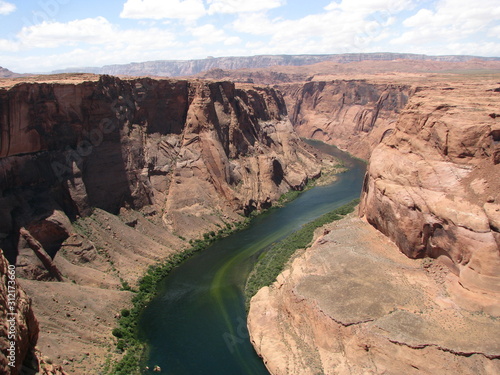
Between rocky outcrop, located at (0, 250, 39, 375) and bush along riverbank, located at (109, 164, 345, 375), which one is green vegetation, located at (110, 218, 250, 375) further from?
rocky outcrop, located at (0, 250, 39, 375)

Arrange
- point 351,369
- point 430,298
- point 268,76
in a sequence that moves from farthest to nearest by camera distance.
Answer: point 268,76 < point 430,298 < point 351,369

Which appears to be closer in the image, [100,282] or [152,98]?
[100,282]

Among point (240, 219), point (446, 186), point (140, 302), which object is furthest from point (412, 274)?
point (240, 219)

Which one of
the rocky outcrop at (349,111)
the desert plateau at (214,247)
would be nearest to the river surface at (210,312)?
the desert plateau at (214,247)

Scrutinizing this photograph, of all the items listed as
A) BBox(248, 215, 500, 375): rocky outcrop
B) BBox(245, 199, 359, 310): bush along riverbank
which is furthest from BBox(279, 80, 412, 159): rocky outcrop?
BBox(248, 215, 500, 375): rocky outcrop

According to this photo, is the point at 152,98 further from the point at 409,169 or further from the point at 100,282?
the point at 409,169

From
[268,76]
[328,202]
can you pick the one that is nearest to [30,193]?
[328,202]

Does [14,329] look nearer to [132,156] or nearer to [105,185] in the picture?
[105,185]
